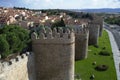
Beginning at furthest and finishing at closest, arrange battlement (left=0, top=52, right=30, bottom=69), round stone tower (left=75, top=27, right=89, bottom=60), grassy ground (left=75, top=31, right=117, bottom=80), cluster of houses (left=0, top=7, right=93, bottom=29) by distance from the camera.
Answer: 1. cluster of houses (left=0, top=7, right=93, bottom=29)
2. round stone tower (left=75, top=27, right=89, bottom=60)
3. grassy ground (left=75, top=31, right=117, bottom=80)
4. battlement (left=0, top=52, right=30, bottom=69)

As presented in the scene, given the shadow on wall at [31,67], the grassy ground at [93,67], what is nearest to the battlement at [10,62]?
the shadow on wall at [31,67]

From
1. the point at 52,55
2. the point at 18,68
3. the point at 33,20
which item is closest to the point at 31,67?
the point at 52,55

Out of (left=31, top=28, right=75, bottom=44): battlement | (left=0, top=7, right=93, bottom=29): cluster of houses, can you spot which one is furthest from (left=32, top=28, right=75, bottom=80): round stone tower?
(left=0, top=7, right=93, bottom=29): cluster of houses

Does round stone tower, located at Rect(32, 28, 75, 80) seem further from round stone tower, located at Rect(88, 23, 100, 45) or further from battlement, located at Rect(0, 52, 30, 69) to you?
round stone tower, located at Rect(88, 23, 100, 45)

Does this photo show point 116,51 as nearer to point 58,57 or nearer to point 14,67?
point 58,57

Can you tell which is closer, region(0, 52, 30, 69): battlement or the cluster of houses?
region(0, 52, 30, 69): battlement

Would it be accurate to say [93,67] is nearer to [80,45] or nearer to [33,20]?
[80,45]

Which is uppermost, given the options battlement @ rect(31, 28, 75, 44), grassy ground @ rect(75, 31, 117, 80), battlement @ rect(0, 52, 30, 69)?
battlement @ rect(31, 28, 75, 44)

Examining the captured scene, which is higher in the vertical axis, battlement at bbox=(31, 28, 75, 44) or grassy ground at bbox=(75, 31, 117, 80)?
battlement at bbox=(31, 28, 75, 44)
